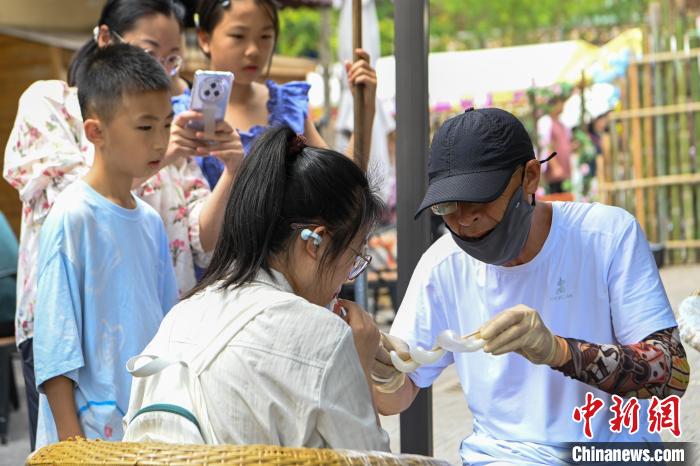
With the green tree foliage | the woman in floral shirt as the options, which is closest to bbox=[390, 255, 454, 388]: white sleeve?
the woman in floral shirt

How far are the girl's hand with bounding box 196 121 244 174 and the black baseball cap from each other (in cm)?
97

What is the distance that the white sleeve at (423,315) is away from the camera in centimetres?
240

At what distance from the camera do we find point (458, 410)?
457 cm

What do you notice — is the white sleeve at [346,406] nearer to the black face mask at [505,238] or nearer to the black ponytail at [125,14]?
the black face mask at [505,238]

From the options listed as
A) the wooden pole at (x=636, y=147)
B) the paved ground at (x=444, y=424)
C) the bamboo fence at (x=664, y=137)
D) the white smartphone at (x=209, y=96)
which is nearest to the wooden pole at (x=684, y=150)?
the bamboo fence at (x=664, y=137)

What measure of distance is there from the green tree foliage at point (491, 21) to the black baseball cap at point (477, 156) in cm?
1272

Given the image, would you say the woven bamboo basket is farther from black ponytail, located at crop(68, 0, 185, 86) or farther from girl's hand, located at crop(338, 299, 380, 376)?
black ponytail, located at crop(68, 0, 185, 86)

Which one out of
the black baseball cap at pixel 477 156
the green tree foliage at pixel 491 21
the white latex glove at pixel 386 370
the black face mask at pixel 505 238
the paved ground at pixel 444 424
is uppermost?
the green tree foliage at pixel 491 21

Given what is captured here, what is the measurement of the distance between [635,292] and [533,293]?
0.22 m

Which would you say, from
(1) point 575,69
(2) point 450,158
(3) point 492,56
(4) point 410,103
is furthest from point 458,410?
(1) point 575,69

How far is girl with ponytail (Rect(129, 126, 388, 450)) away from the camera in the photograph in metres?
1.64

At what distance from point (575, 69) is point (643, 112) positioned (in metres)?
2.07

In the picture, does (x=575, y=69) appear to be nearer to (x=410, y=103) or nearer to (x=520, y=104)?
(x=520, y=104)

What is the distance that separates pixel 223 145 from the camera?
301 cm
